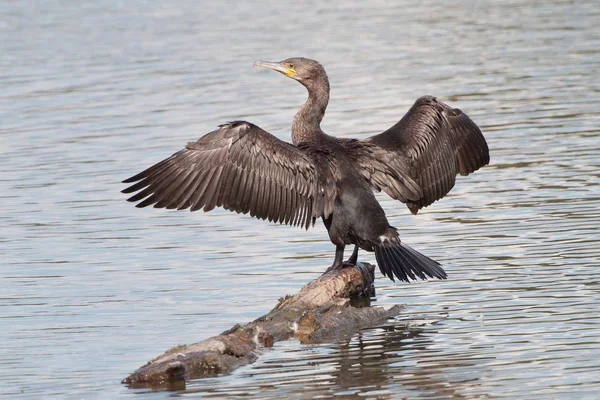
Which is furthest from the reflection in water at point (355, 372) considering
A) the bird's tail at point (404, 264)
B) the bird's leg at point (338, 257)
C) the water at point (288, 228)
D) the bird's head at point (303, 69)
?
the bird's head at point (303, 69)

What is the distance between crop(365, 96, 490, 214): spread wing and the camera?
10273mm

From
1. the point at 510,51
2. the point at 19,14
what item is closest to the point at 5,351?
the point at 510,51

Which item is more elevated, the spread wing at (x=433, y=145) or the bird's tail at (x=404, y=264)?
the spread wing at (x=433, y=145)

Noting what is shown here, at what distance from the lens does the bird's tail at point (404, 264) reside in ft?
30.1

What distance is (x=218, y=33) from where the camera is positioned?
26000mm

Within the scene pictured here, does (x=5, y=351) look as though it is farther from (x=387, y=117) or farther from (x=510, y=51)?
(x=510, y=51)

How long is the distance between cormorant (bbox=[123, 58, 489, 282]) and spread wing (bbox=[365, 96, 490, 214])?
0.06ft

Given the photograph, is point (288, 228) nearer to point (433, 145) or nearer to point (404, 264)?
point (433, 145)

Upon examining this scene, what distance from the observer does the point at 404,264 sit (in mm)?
9281

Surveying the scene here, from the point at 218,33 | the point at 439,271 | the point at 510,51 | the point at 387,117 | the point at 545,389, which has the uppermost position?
the point at 218,33

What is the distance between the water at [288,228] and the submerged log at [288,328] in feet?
0.45

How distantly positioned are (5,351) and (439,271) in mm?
3050

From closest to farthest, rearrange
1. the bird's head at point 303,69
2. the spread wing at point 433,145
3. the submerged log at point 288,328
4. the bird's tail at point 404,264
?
the submerged log at point 288,328, the bird's tail at point 404,264, the spread wing at point 433,145, the bird's head at point 303,69

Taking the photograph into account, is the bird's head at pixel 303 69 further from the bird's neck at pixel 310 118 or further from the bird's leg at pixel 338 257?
the bird's leg at pixel 338 257
